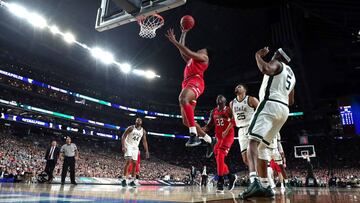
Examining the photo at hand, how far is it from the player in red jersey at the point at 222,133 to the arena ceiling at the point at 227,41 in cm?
1388

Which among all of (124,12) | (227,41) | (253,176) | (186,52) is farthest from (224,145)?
(227,41)

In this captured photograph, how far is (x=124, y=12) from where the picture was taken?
23.8ft

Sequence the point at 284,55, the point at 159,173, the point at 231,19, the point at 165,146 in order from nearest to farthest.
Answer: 1. the point at 284,55
2. the point at 231,19
3. the point at 159,173
4. the point at 165,146

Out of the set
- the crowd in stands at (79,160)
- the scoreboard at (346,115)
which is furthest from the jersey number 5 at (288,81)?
the scoreboard at (346,115)

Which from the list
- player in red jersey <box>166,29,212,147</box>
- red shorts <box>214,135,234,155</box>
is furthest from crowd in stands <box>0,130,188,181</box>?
player in red jersey <box>166,29,212,147</box>

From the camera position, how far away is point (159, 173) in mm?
27719

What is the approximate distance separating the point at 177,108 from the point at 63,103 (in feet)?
55.4

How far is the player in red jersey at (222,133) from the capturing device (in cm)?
566


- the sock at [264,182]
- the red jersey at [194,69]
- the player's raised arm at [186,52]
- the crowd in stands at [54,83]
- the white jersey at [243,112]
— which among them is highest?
the crowd in stands at [54,83]

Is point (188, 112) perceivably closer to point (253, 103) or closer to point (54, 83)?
point (253, 103)

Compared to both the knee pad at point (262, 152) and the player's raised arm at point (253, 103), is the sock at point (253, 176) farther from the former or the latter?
the player's raised arm at point (253, 103)

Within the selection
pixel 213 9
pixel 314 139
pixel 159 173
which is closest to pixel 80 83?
pixel 159 173

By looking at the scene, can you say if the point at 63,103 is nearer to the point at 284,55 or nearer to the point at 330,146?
the point at 284,55

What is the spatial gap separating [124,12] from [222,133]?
4.15m
